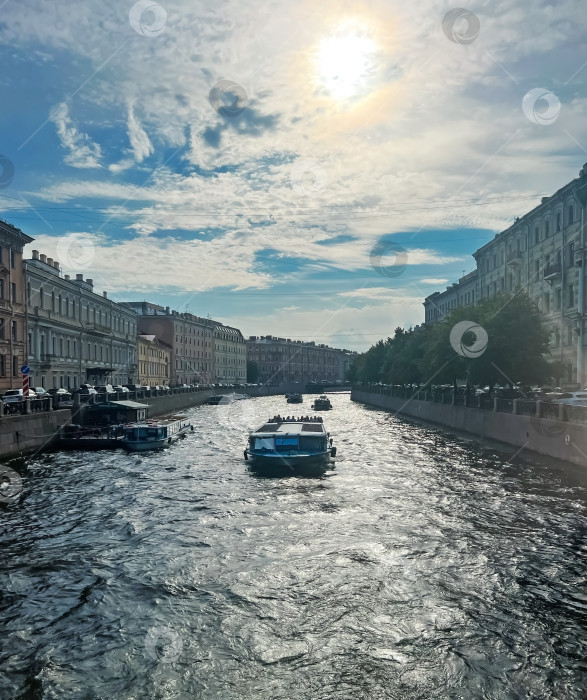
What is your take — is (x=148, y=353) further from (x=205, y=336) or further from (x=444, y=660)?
(x=444, y=660)

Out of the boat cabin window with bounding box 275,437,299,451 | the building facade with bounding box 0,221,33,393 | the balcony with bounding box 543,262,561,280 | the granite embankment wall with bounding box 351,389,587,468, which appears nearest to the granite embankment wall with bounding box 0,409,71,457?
the building facade with bounding box 0,221,33,393

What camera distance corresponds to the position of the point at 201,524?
18.0 m

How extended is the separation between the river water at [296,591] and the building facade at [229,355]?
13105 cm

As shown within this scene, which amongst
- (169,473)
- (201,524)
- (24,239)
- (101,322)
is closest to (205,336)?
(101,322)

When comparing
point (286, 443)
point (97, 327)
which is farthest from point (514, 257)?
point (286, 443)

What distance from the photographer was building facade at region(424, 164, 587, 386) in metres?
49.9

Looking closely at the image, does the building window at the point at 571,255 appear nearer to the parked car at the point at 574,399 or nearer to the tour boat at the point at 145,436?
the parked car at the point at 574,399

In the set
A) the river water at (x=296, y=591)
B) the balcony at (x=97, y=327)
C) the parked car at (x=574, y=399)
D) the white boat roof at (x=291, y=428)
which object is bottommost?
the river water at (x=296, y=591)

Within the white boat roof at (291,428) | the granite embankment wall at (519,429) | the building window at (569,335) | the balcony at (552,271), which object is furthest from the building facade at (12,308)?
the building window at (569,335)

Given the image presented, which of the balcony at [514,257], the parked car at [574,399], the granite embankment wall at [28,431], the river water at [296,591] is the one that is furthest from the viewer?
the balcony at [514,257]

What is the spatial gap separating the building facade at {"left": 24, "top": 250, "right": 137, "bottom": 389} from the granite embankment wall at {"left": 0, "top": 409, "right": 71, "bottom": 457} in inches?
681

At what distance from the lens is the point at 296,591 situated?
12461 mm

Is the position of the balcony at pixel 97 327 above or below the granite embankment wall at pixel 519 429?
above

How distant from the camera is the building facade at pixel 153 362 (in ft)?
315
